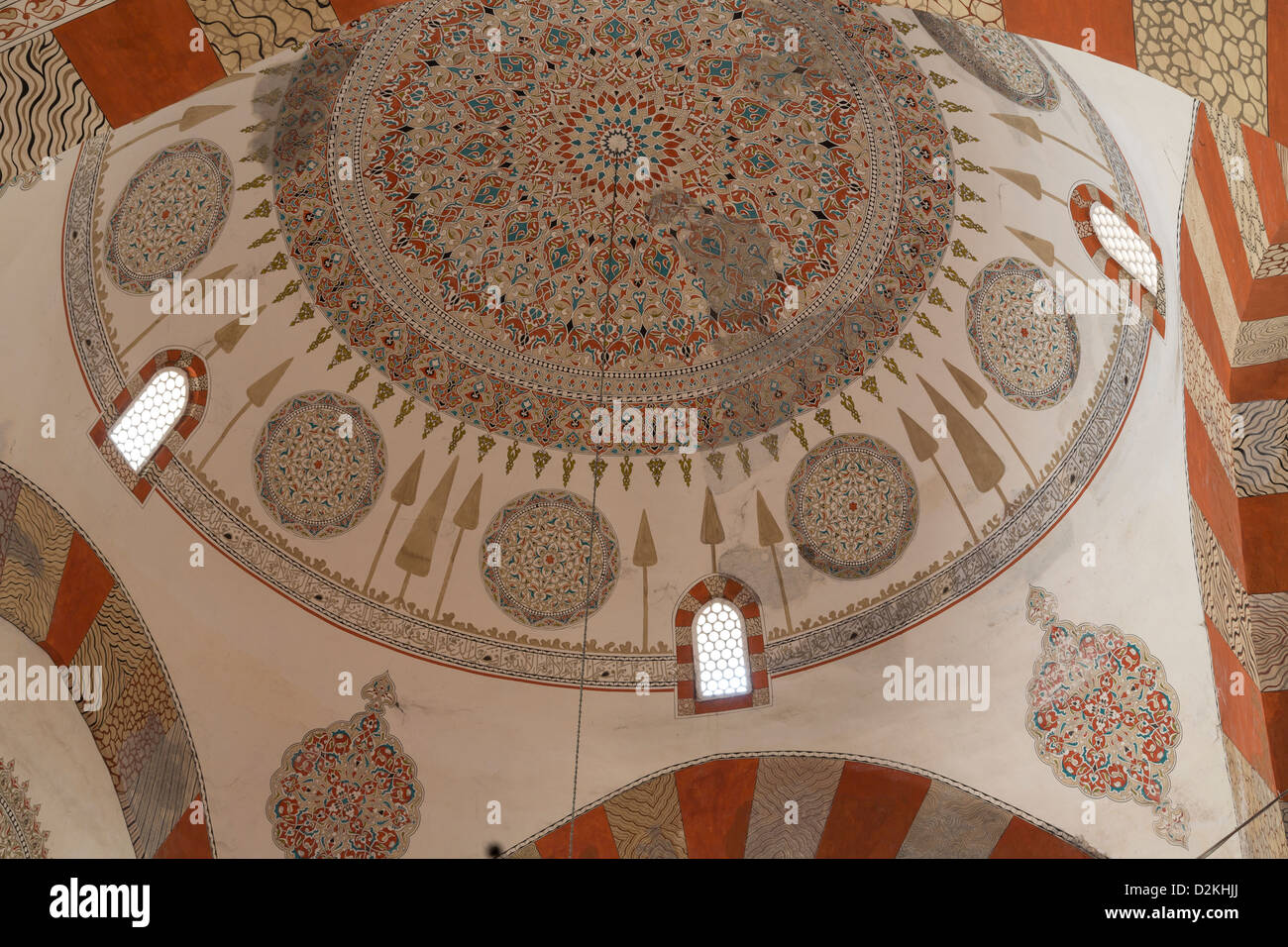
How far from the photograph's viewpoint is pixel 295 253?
912 cm

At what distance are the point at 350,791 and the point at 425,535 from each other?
6.86 feet

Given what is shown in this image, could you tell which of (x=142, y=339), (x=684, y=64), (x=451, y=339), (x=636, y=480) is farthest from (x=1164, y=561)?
(x=142, y=339)

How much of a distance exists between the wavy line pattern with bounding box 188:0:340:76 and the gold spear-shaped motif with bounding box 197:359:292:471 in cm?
487

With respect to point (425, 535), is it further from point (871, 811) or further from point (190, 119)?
point (871, 811)

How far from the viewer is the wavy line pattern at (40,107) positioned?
445 centimetres

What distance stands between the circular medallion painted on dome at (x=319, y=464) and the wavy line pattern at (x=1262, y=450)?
6.51 meters

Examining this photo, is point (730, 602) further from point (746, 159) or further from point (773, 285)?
point (746, 159)

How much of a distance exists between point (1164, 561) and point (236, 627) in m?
7.02

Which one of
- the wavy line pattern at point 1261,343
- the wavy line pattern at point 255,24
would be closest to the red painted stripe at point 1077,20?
the wavy line pattern at point 255,24

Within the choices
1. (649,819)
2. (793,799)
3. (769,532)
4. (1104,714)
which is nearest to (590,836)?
(649,819)

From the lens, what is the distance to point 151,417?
886 centimetres

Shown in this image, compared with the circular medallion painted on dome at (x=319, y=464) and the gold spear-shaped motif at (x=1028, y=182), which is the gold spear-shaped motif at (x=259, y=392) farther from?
the gold spear-shaped motif at (x=1028, y=182)
